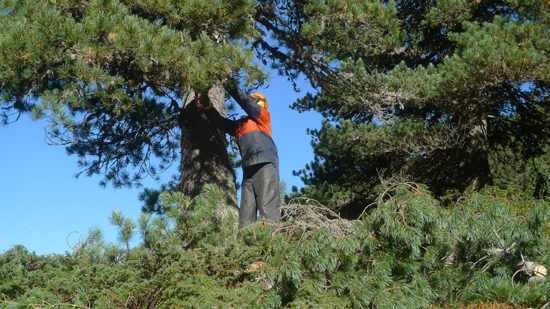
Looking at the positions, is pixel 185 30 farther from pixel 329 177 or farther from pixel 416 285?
pixel 329 177

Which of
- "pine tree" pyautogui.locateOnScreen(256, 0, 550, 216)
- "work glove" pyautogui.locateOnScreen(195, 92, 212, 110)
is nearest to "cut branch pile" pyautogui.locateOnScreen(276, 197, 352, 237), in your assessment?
"work glove" pyautogui.locateOnScreen(195, 92, 212, 110)

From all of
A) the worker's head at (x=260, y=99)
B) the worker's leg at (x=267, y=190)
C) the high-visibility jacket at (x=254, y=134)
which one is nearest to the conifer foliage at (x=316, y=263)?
the worker's leg at (x=267, y=190)

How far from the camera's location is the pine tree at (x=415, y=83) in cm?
783

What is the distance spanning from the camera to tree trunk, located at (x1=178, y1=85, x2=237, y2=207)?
22.5 ft

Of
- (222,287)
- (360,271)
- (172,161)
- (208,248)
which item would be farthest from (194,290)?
(172,161)

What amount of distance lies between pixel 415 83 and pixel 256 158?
12.5 feet

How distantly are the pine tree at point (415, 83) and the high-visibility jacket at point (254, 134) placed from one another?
1.51m

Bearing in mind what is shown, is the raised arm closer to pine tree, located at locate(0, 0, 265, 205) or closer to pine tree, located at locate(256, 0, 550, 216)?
pine tree, located at locate(0, 0, 265, 205)

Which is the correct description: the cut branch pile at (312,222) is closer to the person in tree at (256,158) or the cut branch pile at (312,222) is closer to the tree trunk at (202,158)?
the person in tree at (256,158)

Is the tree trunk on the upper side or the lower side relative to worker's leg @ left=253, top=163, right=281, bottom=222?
upper

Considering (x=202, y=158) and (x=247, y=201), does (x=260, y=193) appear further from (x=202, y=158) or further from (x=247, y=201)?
(x=202, y=158)

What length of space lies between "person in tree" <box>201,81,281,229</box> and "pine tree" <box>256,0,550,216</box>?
5.05 ft

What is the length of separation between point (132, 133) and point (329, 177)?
4.72 m

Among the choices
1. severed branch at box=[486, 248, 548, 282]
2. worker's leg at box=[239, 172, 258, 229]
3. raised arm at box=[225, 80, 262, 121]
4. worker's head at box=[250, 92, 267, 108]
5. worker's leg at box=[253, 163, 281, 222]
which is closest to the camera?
severed branch at box=[486, 248, 548, 282]
